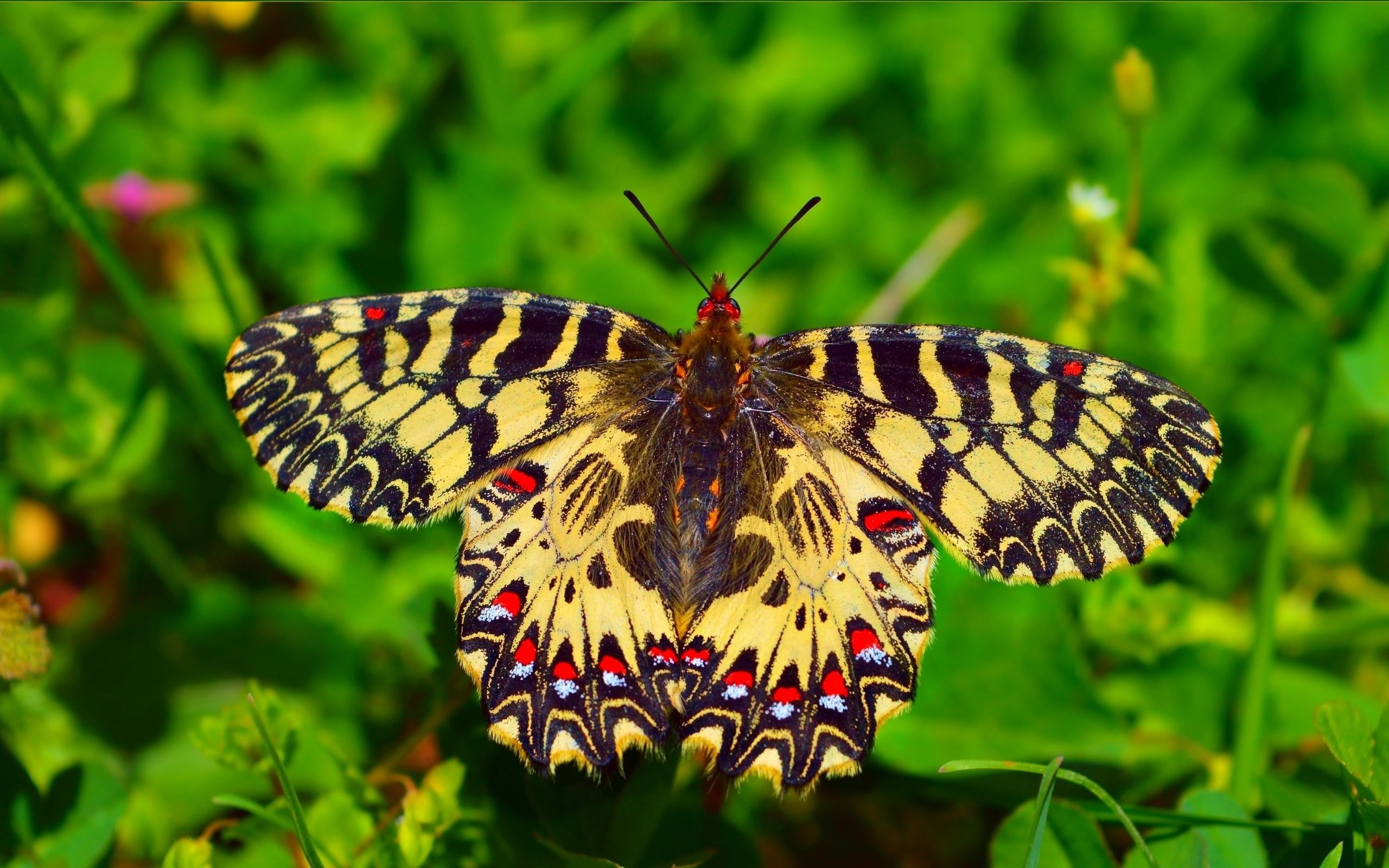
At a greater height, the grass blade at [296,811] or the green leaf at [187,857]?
the grass blade at [296,811]

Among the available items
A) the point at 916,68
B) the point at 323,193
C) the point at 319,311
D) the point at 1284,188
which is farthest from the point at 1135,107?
the point at 323,193

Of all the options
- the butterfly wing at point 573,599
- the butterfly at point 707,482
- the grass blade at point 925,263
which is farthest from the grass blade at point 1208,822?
the grass blade at point 925,263

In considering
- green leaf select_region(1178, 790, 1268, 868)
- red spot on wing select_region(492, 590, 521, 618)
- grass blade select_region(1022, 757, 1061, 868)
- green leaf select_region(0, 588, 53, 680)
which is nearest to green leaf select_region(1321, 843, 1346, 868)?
green leaf select_region(1178, 790, 1268, 868)

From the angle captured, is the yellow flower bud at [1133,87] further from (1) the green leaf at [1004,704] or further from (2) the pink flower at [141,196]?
(2) the pink flower at [141,196]

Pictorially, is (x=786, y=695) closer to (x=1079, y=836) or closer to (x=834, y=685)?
(x=834, y=685)

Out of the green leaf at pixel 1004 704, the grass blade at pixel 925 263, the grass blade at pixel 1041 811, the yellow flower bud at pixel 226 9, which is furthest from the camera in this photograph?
the yellow flower bud at pixel 226 9

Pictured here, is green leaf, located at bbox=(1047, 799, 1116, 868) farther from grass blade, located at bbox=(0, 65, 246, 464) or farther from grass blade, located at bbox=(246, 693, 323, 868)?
grass blade, located at bbox=(0, 65, 246, 464)

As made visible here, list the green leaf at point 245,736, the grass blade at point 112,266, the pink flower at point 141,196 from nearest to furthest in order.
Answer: the green leaf at point 245,736
the grass blade at point 112,266
the pink flower at point 141,196
